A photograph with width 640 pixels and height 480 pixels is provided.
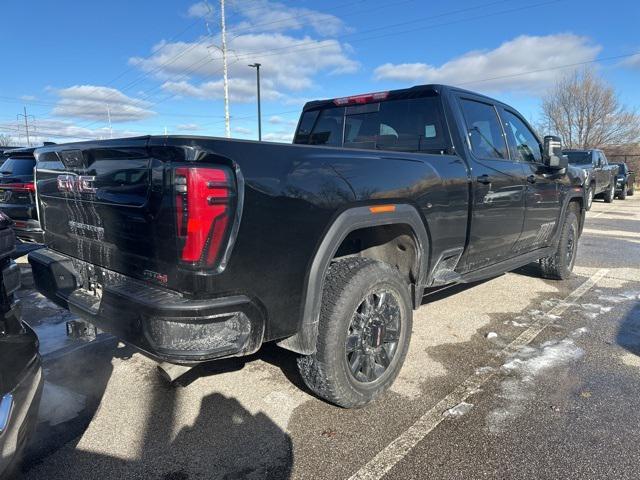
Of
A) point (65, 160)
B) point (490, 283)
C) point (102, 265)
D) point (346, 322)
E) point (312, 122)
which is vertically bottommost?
point (490, 283)

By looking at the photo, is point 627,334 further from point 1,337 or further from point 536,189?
point 1,337

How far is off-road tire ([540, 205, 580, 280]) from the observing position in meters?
5.87

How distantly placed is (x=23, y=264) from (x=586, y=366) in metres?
7.00

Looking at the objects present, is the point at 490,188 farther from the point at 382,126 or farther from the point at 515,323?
the point at 515,323

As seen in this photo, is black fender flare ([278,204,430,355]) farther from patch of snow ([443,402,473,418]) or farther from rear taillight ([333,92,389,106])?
rear taillight ([333,92,389,106])

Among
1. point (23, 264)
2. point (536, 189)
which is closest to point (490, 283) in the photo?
point (536, 189)

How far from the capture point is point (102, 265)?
2670 millimetres

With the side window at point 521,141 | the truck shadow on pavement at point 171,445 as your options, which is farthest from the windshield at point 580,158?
the truck shadow on pavement at point 171,445

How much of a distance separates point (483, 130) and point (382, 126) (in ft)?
2.94

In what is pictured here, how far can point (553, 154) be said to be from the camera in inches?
195

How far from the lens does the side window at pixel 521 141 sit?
15.4 ft

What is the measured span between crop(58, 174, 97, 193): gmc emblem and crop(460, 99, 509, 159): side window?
2.83m

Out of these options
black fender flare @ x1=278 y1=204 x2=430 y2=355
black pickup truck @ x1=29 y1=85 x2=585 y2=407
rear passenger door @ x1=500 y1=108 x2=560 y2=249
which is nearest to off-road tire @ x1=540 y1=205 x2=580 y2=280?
rear passenger door @ x1=500 y1=108 x2=560 y2=249

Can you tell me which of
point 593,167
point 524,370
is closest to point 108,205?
point 524,370
